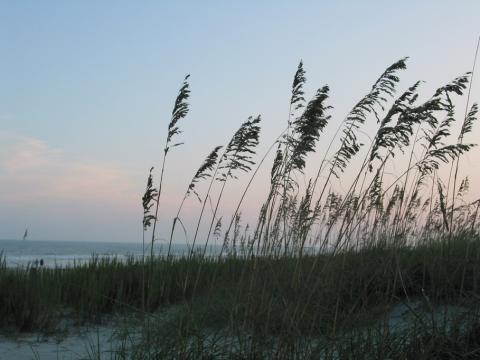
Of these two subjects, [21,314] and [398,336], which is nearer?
[398,336]

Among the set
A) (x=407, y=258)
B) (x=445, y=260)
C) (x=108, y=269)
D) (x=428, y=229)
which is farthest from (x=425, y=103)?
(x=108, y=269)

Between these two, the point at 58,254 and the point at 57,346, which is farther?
the point at 58,254

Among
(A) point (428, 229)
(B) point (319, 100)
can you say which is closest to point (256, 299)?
(B) point (319, 100)

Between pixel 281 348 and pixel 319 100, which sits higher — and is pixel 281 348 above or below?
below

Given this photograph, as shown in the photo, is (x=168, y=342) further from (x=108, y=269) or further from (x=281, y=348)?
(x=108, y=269)

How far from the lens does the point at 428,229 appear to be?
6.83 m

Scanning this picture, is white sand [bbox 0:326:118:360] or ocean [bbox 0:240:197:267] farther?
ocean [bbox 0:240:197:267]

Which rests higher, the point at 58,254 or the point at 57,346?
the point at 57,346

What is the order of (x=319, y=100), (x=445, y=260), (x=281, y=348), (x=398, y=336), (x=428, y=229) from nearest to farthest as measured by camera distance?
(x=281, y=348), (x=398, y=336), (x=319, y=100), (x=445, y=260), (x=428, y=229)

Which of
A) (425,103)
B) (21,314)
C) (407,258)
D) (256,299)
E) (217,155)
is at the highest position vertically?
(425,103)

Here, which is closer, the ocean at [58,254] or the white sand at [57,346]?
the white sand at [57,346]

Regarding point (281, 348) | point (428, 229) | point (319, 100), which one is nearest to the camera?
point (281, 348)

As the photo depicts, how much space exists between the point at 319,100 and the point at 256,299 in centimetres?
157

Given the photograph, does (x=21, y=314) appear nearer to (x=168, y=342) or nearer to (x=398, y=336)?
(x=168, y=342)
